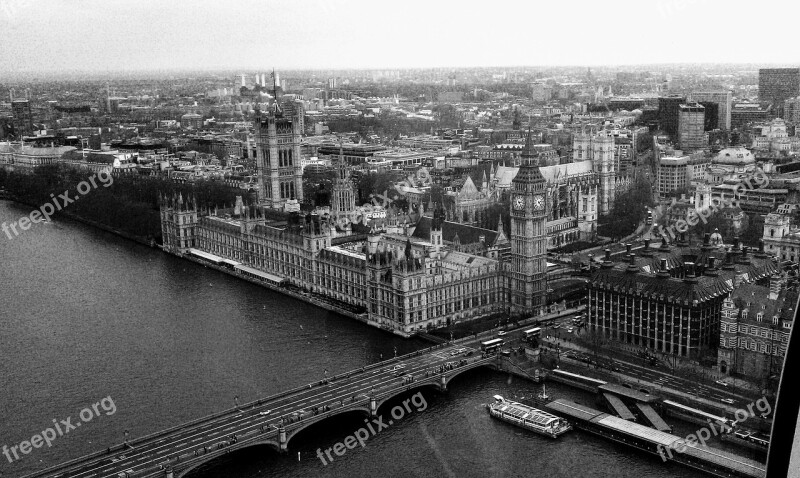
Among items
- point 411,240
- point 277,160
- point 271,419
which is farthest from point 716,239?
point 277,160

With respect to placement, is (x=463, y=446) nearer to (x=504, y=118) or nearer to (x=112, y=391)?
(x=112, y=391)

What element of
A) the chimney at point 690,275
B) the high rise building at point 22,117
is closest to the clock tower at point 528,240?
the chimney at point 690,275

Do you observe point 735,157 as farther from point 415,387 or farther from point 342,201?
point 415,387

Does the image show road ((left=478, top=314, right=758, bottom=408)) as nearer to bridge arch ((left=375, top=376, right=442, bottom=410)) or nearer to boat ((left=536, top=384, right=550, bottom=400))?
boat ((left=536, top=384, right=550, bottom=400))

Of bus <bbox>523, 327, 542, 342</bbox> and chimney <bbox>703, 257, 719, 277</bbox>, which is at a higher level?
chimney <bbox>703, 257, 719, 277</bbox>

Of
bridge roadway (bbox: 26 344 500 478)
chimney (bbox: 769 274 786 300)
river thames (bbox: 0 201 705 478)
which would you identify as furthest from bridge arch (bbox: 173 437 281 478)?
chimney (bbox: 769 274 786 300)

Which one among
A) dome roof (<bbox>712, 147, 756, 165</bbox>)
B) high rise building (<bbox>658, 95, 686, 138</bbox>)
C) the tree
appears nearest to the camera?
the tree

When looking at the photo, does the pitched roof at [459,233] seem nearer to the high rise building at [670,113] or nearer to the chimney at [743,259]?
the chimney at [743,259]
